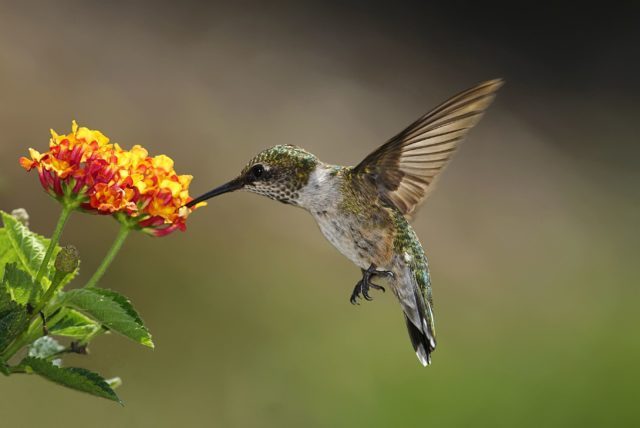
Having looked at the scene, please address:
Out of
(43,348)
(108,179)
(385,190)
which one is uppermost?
(385,190)

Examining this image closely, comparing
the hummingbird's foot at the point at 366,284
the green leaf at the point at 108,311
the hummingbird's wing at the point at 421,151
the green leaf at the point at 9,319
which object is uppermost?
the hummingbird's wing at the point at 421,151

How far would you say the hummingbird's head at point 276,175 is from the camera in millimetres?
1343

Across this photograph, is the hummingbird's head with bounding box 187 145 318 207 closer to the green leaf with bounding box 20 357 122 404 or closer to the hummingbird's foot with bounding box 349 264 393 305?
the hummingbird's foot with bounding box 349 264 393 305

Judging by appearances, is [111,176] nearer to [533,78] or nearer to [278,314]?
[278,314]

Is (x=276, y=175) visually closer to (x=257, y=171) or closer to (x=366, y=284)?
(x=257, y=171)

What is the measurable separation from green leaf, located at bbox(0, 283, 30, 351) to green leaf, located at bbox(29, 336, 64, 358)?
0.11 m

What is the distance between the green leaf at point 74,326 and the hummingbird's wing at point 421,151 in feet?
1.81

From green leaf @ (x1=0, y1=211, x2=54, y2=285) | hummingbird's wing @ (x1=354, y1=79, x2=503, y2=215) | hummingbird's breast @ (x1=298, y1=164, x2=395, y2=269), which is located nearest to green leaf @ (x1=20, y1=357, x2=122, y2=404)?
green leaf @ (x1=0, y1=211, x2=54, y2=285)

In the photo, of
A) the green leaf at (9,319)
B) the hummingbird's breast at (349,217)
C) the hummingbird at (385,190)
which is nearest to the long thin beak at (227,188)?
the hummingbird at (385,190)

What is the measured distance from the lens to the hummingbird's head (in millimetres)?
1343

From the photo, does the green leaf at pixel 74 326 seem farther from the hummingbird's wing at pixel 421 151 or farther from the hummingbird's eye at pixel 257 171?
the hummingbird's wing at pixel 421 151

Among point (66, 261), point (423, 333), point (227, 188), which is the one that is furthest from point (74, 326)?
point (423, 333)

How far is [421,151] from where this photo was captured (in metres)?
1.54

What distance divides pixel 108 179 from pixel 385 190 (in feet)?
2.05
